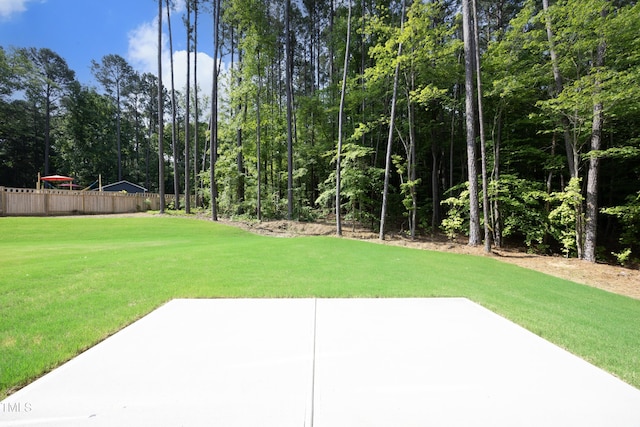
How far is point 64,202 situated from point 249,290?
1865 centimetres

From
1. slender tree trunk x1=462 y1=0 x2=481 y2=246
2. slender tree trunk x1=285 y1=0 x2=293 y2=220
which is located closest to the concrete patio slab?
slender tree trunk x1=462 y1=0 x2=481 y2=246

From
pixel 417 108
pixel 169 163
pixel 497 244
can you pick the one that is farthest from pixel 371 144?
pixel 169 163

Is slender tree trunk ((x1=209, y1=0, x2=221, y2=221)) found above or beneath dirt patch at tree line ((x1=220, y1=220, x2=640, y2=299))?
above

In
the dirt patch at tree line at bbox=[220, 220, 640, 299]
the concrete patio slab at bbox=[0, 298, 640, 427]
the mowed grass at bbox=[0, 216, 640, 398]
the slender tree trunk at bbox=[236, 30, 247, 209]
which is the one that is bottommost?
the dirt patch at tree line at bbox=[220, 220, 640, 299]

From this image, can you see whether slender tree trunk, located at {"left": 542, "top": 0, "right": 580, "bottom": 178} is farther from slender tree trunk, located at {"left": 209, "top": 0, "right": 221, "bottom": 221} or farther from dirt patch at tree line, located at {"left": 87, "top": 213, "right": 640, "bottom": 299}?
slender tree trunk, located at {"left": 209, "top": 0, "right": 221, "bottom": 221}

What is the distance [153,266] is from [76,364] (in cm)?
373

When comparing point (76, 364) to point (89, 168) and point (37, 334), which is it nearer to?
point (37, 334)

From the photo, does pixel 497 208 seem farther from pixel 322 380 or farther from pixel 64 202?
pixel 64 202

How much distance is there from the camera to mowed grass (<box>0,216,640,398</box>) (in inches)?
95.3

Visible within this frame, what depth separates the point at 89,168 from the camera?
33.7 meters

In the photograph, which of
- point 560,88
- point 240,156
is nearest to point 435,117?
point 560,88

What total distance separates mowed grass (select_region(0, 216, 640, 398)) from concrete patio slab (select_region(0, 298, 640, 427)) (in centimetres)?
38

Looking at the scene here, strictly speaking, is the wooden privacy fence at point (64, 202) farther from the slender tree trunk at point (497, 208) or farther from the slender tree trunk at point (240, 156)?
the slender tree trunk at point (497, 208)

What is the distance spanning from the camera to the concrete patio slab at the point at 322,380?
1.53 m
